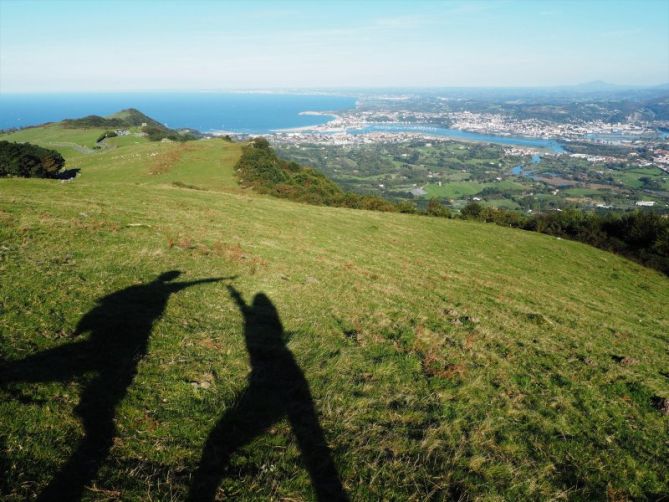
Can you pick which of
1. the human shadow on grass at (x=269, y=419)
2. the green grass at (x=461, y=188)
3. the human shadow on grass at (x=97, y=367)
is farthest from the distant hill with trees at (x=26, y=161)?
the green grass at (x=461, y=188)

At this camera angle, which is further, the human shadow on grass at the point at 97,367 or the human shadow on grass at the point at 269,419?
the human shadow on grass at the point at 269,419

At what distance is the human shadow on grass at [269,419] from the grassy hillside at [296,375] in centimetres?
4

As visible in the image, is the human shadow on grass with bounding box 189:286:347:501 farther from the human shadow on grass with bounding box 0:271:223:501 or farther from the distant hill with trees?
the distant hill with trees

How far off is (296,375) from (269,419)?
1765mm

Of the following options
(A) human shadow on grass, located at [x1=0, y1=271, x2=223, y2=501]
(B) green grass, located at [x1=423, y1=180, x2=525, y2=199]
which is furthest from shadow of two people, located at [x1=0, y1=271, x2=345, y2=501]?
(B) green grass, located at [x1=423, y1=180, x2=525, y2=199]

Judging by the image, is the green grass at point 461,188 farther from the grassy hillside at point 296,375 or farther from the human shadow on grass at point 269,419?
the human shadow on grass at point 269,419

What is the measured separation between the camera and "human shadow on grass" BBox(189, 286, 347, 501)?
17.1 ft

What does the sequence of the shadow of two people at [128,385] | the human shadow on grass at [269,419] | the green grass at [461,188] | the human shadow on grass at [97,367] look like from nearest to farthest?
the human shadow on grass at [97,367] → the shadow of two people at [128,385] → the human shadow on grass at [269,419] → the green grass at [461,188]

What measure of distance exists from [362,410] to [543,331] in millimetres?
10208

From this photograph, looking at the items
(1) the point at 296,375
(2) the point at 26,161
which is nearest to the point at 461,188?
(2) the point at 26,161

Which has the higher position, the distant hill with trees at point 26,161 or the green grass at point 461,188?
the distant hill with trees at point 26,161

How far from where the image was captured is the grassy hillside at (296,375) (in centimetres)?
541

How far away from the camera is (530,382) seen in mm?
9547

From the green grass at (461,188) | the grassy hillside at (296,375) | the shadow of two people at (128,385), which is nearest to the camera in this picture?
the shadow of two people at (128,385)
